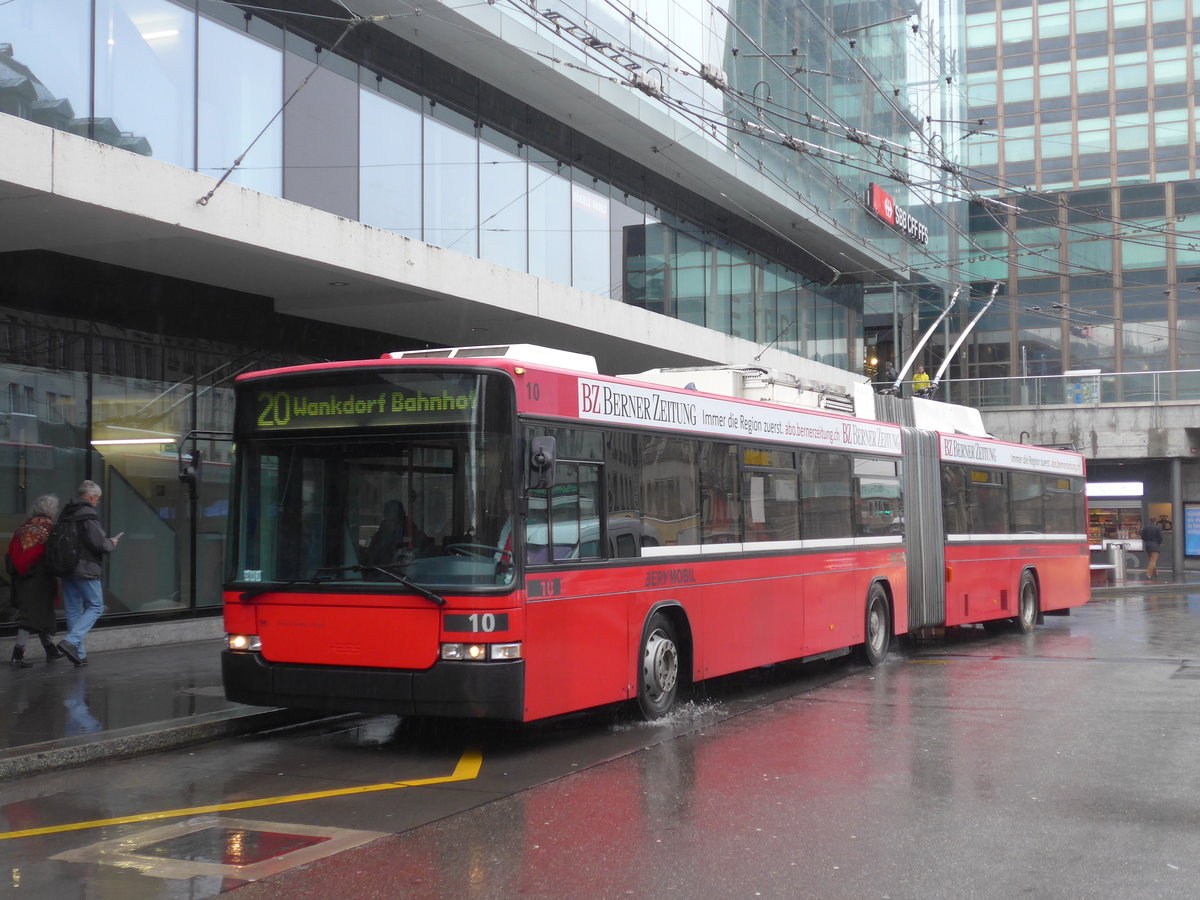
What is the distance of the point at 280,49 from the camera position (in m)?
15.6

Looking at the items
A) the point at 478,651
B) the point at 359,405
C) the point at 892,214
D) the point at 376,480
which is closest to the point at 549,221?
the point at 359,405

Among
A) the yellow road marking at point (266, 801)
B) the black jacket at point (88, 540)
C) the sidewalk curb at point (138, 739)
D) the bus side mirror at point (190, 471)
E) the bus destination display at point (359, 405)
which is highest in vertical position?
the bus destination display at point (359, 405)

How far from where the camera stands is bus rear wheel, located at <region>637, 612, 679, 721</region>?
10164 millimetres

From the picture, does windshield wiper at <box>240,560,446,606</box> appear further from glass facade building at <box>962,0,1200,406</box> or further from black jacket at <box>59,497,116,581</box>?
glass facade building at <box>962,0,1200,406</box>

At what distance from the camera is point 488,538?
8.59 meters

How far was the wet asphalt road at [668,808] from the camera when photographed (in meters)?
5.77

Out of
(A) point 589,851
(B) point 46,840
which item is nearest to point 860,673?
(A) point 589,851

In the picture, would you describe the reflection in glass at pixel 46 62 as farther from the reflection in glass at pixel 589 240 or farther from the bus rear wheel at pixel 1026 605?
the bus rear wheel at pixel 1026 605

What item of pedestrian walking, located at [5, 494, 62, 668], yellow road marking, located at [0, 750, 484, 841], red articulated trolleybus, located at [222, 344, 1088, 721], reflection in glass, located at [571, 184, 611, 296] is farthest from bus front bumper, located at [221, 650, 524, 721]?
reflection in glass, located at [571, 184, 611, 296]

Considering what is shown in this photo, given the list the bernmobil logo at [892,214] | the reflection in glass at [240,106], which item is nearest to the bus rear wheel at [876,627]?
the reflection in glass at [240,106]

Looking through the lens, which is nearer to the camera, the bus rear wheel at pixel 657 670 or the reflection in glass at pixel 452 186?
the bus rear wheel at pixel 657 670

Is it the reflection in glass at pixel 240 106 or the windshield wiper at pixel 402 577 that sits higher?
the reflection in glass at pixel 240 106

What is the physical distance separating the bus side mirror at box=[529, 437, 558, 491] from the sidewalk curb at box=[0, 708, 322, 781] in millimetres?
3303

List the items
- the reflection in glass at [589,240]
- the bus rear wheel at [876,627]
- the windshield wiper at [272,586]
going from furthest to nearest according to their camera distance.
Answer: the reflection in glass at [589,240]
the bus rear wheel at [876,627]
the windshield wiper at [272,586]
